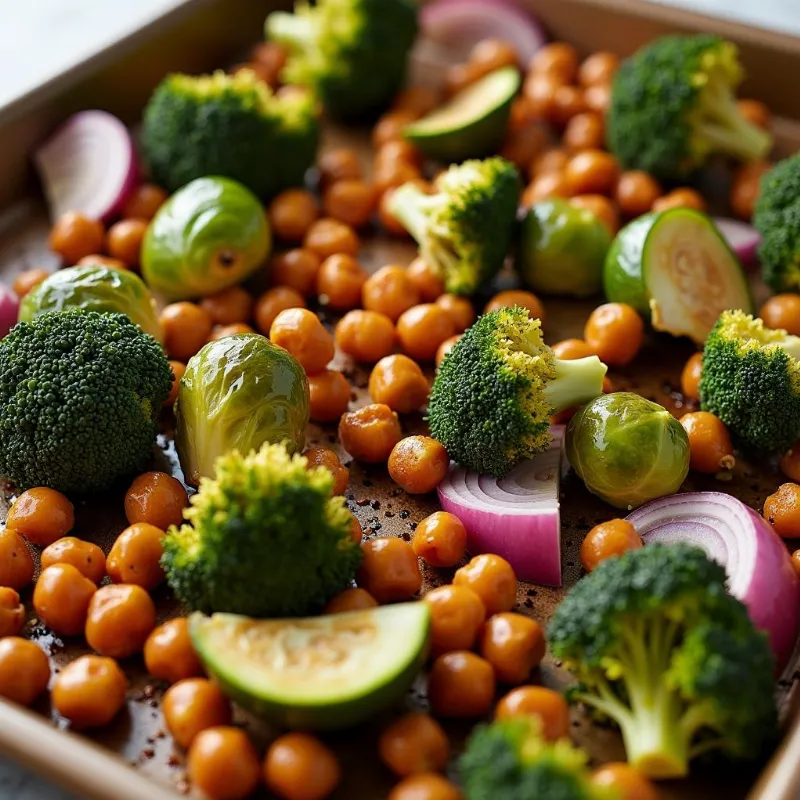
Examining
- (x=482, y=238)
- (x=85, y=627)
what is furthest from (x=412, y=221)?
(x=85, y=627)

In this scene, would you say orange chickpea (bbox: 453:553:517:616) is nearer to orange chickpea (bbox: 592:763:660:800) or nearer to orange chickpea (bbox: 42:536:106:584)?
orange chickpea (bbox: 592:763:660:800)

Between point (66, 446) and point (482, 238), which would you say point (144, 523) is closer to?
point (66, 446)

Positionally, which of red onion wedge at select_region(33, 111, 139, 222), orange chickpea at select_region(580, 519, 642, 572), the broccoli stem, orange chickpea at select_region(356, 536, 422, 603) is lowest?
orange chickpea at select_region(580, 519, 642, 572)

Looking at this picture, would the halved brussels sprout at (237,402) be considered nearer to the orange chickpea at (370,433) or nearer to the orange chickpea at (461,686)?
the orange chickpea at (370,433)

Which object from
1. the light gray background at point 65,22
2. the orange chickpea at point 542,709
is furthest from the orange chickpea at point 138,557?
the light gray background at point 65,22

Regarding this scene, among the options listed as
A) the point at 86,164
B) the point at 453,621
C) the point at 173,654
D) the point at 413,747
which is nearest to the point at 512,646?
the point at 453,621

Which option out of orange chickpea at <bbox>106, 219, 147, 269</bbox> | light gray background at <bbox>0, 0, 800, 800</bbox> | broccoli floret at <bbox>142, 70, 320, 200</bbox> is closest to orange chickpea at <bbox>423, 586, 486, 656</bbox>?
orange chickpea at <bbox>106, 219, 147, 269</bbox>

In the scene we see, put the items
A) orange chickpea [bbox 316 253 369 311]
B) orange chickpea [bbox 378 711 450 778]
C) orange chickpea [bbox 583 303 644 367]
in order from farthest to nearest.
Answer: orange chickpea [bbox 316 253 369 311], orange chickpea [bbox 583 303 644 367], orange chickpea [bbox 378 711 450 778]
